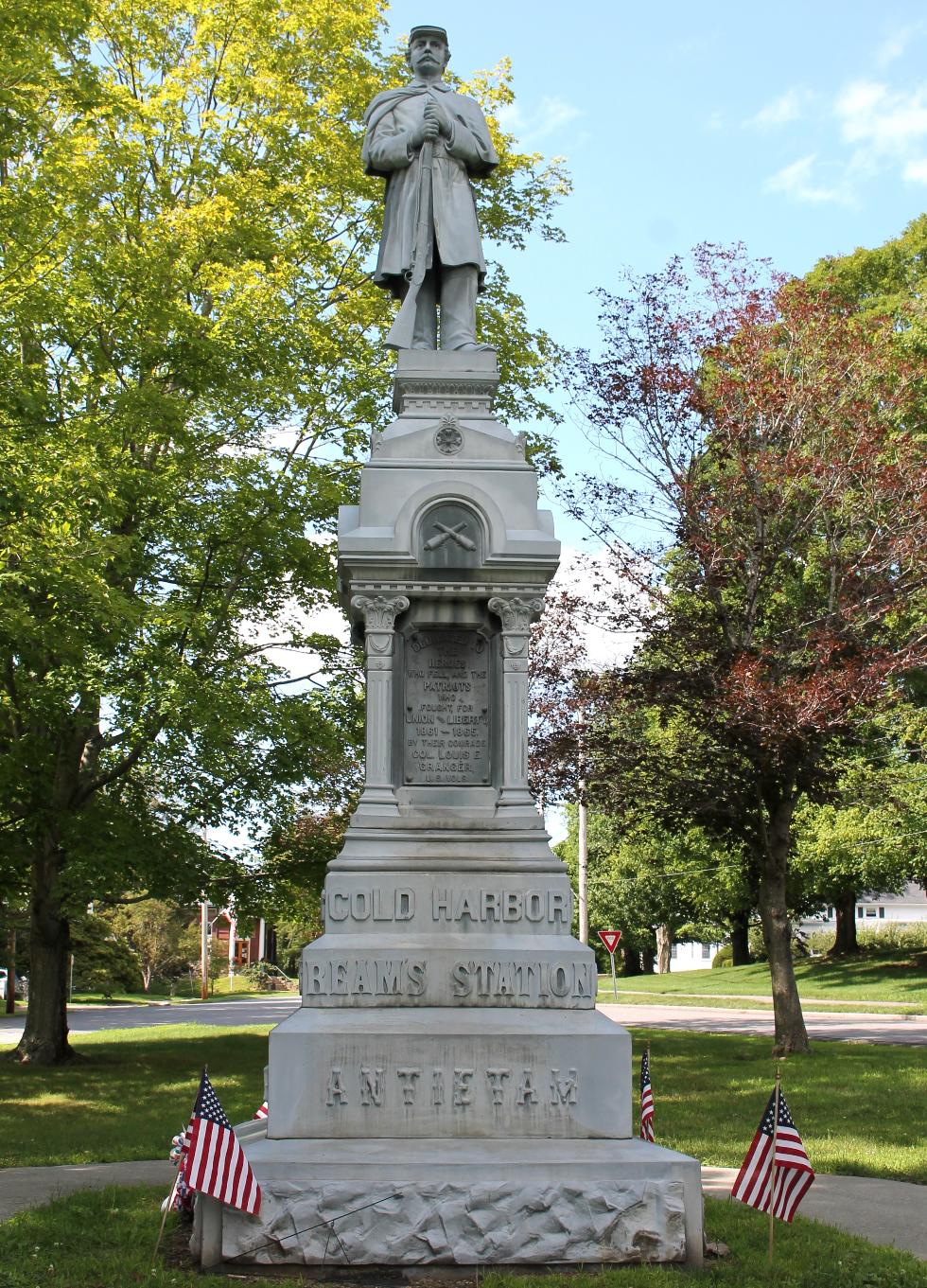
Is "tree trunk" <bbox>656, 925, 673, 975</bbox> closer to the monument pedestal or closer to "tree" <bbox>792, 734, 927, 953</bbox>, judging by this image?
"tree" <bbox>792, 734, 927, 953</bbox>

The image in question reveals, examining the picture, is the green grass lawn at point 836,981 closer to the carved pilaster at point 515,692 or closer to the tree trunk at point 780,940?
the tree trunk at point 780,940

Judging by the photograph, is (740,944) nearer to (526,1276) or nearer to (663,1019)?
(663,1019)

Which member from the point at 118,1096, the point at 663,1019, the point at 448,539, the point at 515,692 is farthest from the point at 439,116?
the point at 663,1019

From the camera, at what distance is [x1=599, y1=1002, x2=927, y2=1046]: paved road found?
923 inches

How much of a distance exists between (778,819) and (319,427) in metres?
9.37

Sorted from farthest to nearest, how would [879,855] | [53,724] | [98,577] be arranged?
[879,855] < [53,724] < [98,577]

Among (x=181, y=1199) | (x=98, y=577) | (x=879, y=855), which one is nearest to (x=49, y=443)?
(x=98, y=577)

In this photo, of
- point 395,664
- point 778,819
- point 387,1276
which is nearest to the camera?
point 387,1276

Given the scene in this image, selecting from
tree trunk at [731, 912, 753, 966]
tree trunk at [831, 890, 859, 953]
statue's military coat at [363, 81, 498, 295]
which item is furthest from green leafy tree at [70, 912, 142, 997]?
statue's military coat at [363, 81, 498, 295]

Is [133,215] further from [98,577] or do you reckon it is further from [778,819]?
[778,819]

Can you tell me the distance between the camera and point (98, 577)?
14742 millimetres

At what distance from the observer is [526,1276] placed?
6.79 meters

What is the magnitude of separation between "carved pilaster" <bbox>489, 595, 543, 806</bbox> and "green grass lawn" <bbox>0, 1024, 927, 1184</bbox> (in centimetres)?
387

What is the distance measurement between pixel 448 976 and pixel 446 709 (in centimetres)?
190
